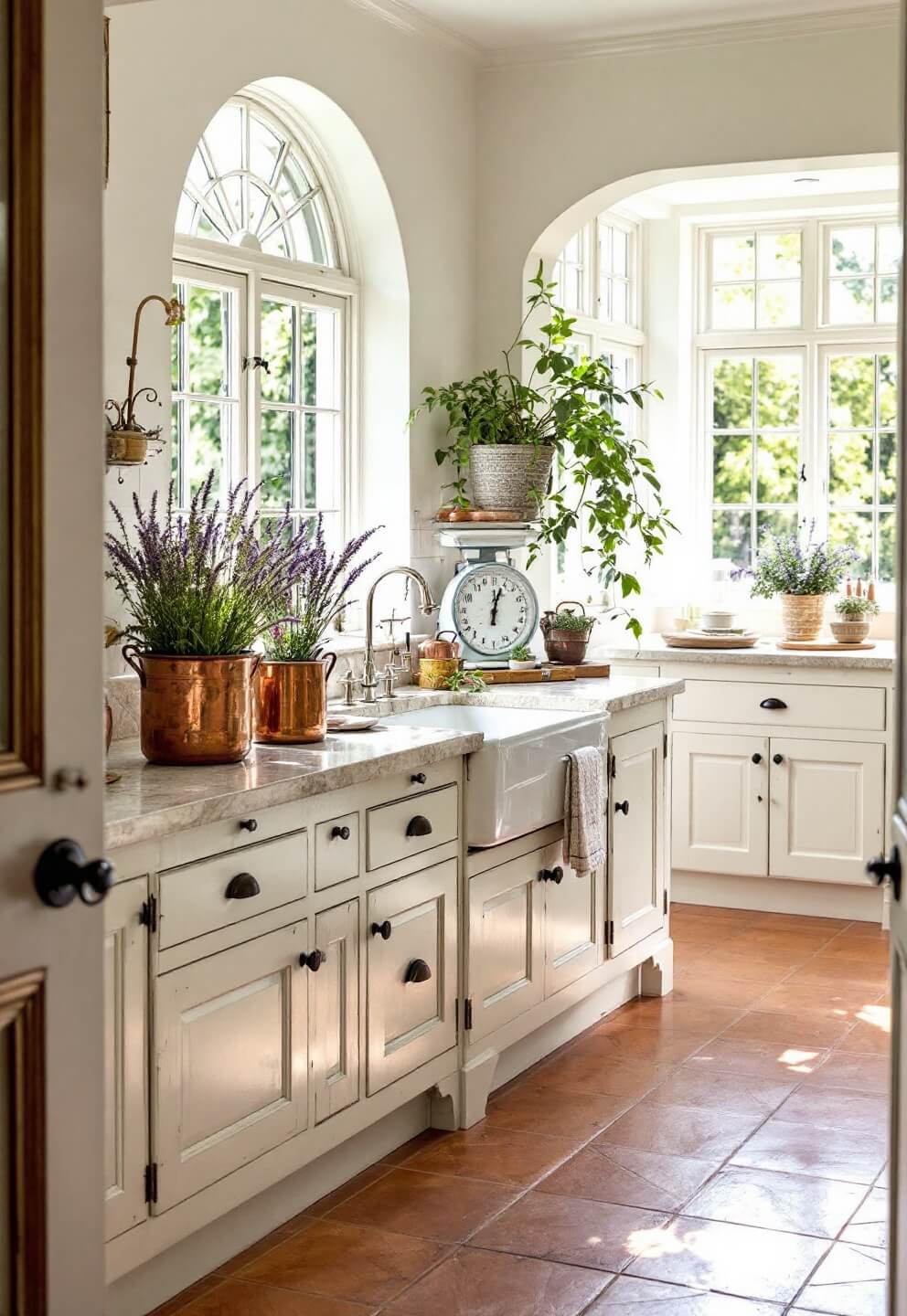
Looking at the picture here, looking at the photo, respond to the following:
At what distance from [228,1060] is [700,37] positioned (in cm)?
359

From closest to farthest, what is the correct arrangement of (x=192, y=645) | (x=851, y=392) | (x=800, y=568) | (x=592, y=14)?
(x=192, y=645), (x=592, y=14), (x=800, y=568), (x=851, y=392)

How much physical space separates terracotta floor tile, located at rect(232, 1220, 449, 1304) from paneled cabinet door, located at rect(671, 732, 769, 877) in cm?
301

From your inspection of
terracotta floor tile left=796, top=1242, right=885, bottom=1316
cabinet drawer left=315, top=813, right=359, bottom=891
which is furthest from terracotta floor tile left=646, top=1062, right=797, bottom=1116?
cabinet drawer left=315, top=813, right=359, bottom=891

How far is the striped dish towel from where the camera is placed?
13.5ft

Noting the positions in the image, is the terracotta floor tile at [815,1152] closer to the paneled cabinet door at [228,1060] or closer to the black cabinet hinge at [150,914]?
the paneled cabinet door at [228,1060]

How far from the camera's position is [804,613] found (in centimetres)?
623

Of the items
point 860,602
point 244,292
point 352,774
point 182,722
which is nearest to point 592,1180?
point 352,774

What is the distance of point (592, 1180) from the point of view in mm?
3475

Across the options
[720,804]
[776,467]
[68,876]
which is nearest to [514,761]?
[68,876]

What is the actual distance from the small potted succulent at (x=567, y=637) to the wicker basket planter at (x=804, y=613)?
1.44m

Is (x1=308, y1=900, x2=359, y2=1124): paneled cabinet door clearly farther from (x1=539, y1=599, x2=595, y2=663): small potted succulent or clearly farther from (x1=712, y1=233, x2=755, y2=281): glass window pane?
(x1=712, y1=233, x2=755, y2=281): glass window pane

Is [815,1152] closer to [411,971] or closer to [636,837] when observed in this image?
[411,971]

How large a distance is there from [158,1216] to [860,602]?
413 centimetres

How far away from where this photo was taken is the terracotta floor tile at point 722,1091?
3957mm
